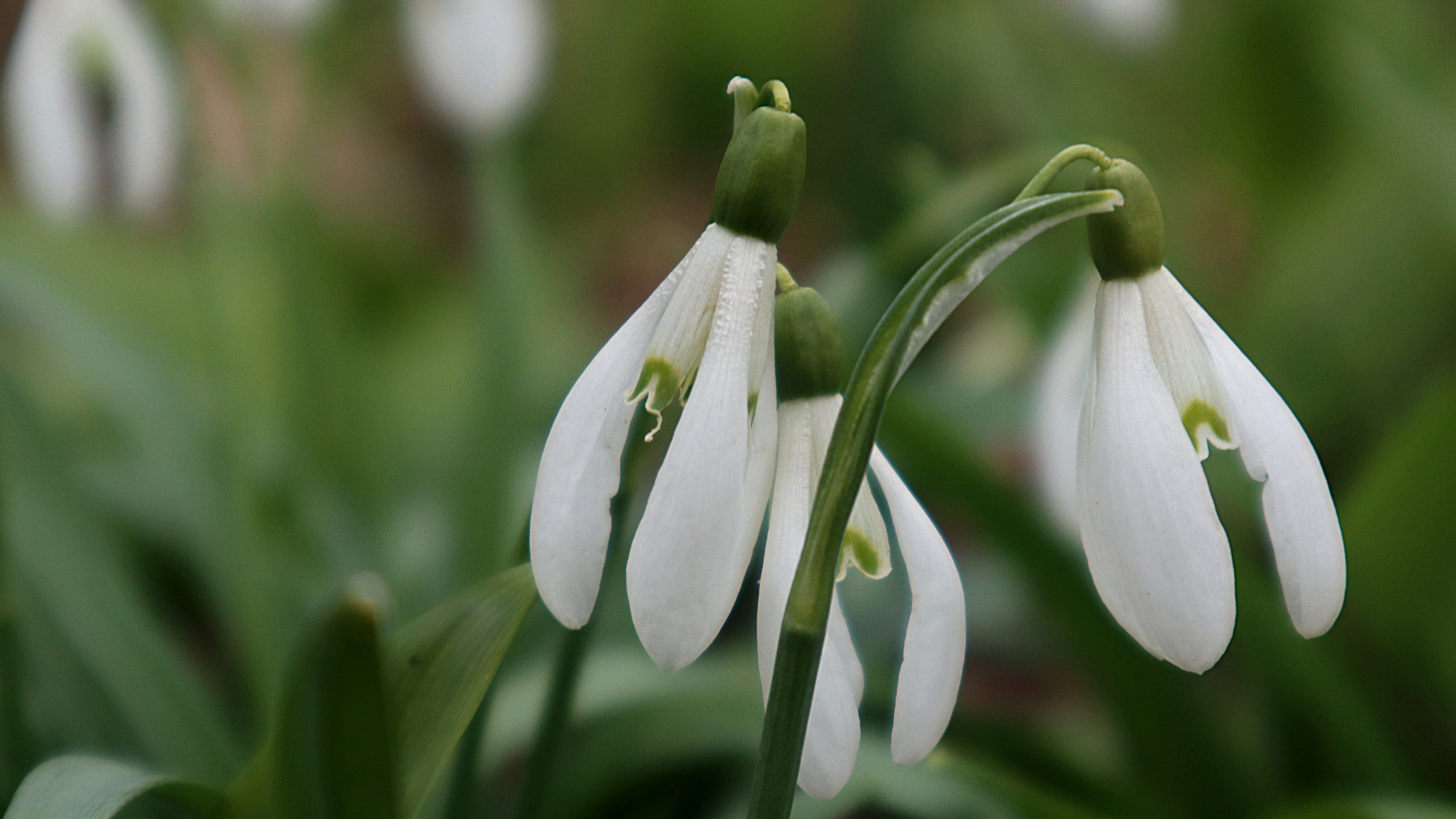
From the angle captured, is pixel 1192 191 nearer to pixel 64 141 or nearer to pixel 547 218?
pixel 547 218

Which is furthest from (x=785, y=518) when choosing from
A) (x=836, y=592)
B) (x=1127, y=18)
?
(x=1127, y=18)

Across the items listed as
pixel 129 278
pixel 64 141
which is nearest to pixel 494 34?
pixel 64 141

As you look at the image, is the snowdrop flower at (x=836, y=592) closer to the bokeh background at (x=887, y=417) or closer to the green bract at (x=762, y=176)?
the green bract at (x=762, y=176)

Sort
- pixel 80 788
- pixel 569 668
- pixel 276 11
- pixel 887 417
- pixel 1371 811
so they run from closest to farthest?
pixel 80 788 < pixel 569 668 < pixel 1371 811 < pixel 887 417 < pixel 276 11

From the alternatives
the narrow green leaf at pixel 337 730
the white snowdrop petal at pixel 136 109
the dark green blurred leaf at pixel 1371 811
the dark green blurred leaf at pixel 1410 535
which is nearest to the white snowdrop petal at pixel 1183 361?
the narrow green leaf at pixel 337 730

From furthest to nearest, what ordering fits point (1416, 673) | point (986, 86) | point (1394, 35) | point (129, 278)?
point (986, 86)
point (129, 278)
point (1394, 35)
point (1416, 673)

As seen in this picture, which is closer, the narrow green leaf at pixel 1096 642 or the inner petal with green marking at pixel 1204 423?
the inner petal with green marking at pixel 1204 423

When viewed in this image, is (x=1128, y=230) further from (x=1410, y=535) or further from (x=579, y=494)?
(x=1410, y=535)
